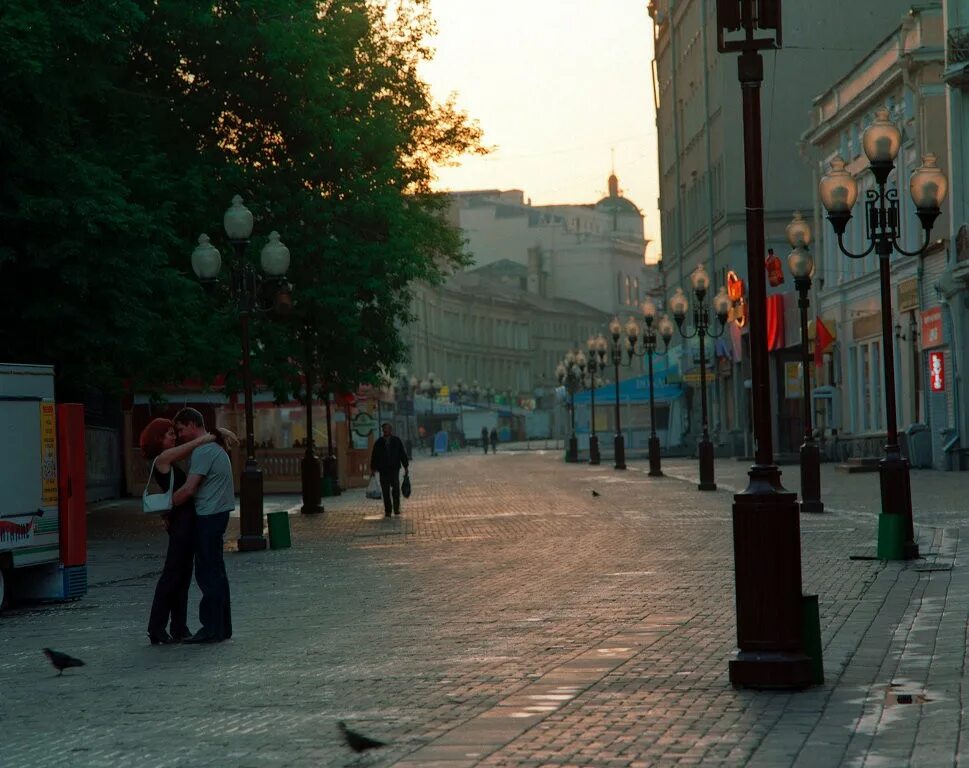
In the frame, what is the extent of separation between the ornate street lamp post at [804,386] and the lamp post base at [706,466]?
8487 millimetres

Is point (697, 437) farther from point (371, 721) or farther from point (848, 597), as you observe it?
point (371, 721)

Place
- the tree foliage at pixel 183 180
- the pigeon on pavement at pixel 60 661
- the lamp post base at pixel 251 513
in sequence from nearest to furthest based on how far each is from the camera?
the pigeon on pavement at pixel 60 661
the tree foliage at pixel 183 180
the lamp post base at pixel 251 513

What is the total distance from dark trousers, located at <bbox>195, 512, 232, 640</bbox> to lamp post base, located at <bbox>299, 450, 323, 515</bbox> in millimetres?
21680

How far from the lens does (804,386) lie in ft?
98.9

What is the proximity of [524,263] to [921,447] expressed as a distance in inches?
5234

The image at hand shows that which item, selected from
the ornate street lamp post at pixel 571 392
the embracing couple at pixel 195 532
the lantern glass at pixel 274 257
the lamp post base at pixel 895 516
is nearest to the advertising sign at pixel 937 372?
the lantern glass at pixel 274 257

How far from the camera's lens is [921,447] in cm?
4681

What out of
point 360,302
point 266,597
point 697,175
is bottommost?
point 266,597

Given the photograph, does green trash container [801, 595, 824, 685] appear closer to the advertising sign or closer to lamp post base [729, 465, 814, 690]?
lamp post base [729, 465, 814, 690]

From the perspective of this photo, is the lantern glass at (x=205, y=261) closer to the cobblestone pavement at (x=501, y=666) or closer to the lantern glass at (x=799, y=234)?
the cobblestone pavement at (x=501, y=666)

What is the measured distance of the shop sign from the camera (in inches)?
1781

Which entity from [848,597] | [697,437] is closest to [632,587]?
[848,597]

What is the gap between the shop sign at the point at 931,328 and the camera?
1781 inches

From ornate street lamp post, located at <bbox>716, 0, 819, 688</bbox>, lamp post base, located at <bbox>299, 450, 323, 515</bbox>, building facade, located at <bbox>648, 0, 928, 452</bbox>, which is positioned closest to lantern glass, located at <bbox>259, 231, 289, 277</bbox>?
lamp post base, located at <bbox>299, 450, 323, 515</bbox>
